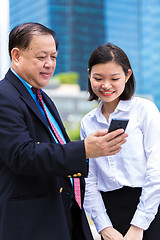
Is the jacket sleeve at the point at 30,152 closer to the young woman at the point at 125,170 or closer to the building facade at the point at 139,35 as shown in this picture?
the young woman at the point at 125,170

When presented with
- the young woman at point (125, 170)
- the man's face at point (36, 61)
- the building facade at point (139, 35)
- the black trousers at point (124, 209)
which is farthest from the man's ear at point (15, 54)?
the building facade at point (139, 35)

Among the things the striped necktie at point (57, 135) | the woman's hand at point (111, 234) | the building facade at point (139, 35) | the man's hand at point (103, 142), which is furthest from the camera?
the building facade at point (139, 35)

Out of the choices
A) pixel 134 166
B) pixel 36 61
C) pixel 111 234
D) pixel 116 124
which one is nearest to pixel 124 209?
pixel 111 234

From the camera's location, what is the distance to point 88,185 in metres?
2.21

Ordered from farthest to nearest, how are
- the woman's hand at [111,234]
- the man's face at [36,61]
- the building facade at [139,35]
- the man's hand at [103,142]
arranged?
the building facade at [139,35], the woman's hand at [111,234], the man's face at [36,61], the man's hand at [103,142]

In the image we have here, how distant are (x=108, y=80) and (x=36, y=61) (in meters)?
0.48

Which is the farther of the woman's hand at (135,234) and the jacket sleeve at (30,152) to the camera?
the woman's hand at (135,234)

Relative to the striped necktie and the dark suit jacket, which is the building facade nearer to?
the striped necktie

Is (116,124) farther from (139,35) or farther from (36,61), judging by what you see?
(139,35)

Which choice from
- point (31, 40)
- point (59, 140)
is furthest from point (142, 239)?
point (31, 40)

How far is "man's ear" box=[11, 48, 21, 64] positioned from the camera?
183 centimetres

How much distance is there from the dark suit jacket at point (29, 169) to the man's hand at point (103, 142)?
0.13 ft

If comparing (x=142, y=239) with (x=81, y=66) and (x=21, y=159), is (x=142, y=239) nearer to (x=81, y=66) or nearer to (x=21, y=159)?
(x=21, y=159)

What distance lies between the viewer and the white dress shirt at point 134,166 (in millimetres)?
2000
